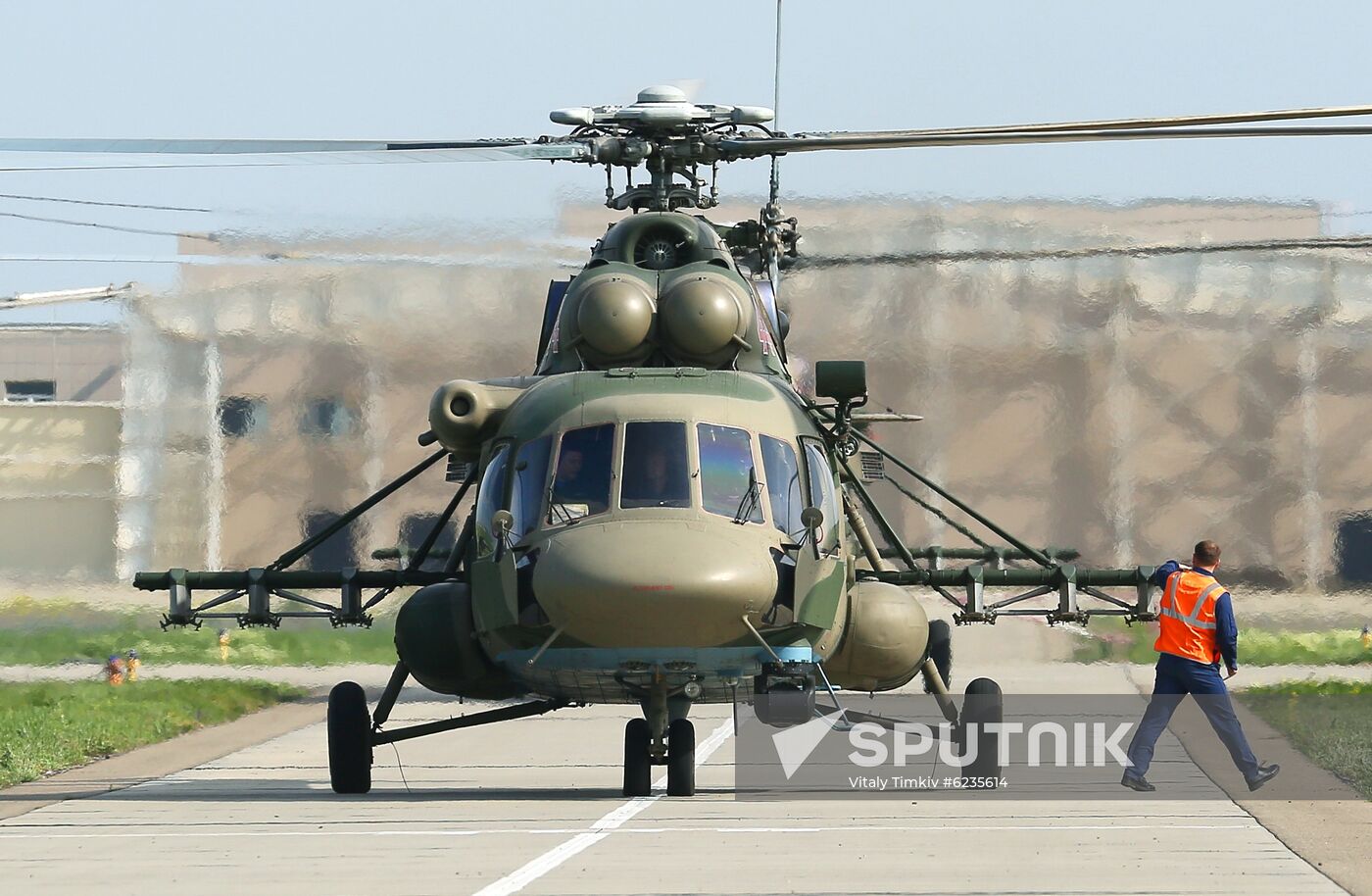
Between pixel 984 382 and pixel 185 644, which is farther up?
pixel 984 382

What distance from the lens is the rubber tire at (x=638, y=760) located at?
14625mm

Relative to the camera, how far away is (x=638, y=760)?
14.6m

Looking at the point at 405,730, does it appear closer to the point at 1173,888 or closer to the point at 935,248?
the point at 1173,888

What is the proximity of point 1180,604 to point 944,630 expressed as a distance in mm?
10640

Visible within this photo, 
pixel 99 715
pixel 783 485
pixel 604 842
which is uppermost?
pixel 783 485

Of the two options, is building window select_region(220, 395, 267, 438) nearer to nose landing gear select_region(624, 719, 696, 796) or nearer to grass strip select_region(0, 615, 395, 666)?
grass strip select_region(0, 615, 395, 666)

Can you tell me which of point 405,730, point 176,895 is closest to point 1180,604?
point 405,730

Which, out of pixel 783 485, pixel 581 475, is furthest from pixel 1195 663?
pixel 581 475

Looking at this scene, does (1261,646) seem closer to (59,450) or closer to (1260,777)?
(1260,777)

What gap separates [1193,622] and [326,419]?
13062 millimetres

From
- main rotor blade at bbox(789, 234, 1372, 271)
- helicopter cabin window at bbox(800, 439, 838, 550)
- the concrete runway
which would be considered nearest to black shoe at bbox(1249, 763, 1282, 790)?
the concrete runway

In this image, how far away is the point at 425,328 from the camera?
2459cm

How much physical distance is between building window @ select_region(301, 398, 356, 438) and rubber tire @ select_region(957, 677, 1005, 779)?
10990 mm

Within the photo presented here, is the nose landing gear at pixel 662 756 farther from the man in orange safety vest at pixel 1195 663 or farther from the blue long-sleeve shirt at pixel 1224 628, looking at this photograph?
the blue long-sleeve shirt at pixel 1224 628
